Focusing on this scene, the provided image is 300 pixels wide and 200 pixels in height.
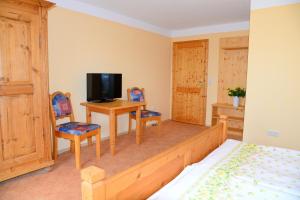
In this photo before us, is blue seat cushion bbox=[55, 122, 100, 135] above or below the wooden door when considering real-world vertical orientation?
below

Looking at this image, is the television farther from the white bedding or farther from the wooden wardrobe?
the white bedding

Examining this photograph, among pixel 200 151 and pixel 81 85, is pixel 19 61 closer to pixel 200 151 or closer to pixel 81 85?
pixel 81 85

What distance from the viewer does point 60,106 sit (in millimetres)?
3049

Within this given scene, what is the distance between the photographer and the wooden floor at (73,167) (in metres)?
2.18

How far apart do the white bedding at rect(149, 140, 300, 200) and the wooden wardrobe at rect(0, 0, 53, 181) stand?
1853 millimetres

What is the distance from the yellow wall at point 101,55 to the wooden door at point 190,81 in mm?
377

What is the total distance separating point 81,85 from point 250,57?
2695mm

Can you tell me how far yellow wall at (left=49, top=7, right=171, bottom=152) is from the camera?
3.17 m

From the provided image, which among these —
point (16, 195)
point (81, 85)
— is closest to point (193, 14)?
point (81, 85)

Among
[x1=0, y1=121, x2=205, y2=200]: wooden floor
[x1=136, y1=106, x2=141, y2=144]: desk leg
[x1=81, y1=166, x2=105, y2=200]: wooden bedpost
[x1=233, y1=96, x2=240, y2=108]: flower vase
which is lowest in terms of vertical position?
[x1=0, y1=121, x2=205, y2=200]: wooden floor

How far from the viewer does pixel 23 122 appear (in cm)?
238

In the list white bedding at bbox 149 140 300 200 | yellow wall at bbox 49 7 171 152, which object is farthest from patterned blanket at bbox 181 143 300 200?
yellow wall at bbox 49 7 171 152

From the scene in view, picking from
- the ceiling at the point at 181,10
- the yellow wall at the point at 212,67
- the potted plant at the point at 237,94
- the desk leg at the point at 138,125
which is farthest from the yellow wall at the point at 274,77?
the desk leg at the point at 138,125

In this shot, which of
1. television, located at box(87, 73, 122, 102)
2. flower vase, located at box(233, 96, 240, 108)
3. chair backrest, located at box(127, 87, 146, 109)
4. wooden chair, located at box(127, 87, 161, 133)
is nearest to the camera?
television, located at box(87, 73, 122, 102)
